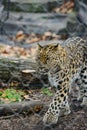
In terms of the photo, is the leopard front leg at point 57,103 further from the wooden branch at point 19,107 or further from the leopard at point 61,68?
the wooden branch at point 19,107

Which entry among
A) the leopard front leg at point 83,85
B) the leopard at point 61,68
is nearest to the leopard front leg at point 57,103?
the leopard at point 61,68

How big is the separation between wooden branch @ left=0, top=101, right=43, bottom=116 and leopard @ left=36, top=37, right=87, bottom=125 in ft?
0.46

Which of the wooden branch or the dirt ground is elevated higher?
the wooden branch

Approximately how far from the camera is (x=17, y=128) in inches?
126

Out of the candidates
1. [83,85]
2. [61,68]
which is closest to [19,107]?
[61,68]

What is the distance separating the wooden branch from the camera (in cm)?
329

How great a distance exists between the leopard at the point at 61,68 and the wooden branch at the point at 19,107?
139 mm

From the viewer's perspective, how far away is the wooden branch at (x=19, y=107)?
3291 millimetres

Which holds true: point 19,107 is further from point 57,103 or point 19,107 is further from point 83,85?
point 83,85

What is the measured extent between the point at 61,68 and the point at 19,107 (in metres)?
0.38

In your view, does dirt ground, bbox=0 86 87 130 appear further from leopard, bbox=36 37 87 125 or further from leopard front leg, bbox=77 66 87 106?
leopard front leg, bbox=77 66 87 106

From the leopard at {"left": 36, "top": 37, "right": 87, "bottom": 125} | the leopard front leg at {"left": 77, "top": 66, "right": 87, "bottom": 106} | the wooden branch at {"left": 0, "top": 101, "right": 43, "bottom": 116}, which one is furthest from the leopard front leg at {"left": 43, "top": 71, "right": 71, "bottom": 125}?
the leopard front leg at {"left": 77, "top": 66, "right": 87, "bottom": 106}

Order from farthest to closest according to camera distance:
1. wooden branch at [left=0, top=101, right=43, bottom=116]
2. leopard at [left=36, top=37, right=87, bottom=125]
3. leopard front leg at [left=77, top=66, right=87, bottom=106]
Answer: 1. leopard front leg at [left=77, top=66, right=87, bottom=106]
2. wooden branch at [left=0, top=101, right=43, bottom=116]
3. leopard at [left=36, top=37, right=87, bottom=125]

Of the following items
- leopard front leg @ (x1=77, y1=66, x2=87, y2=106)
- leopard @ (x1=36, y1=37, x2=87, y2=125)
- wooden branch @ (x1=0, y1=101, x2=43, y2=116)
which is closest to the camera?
leopard @ (x1=36, y1=37, x2=87, y2=125)
